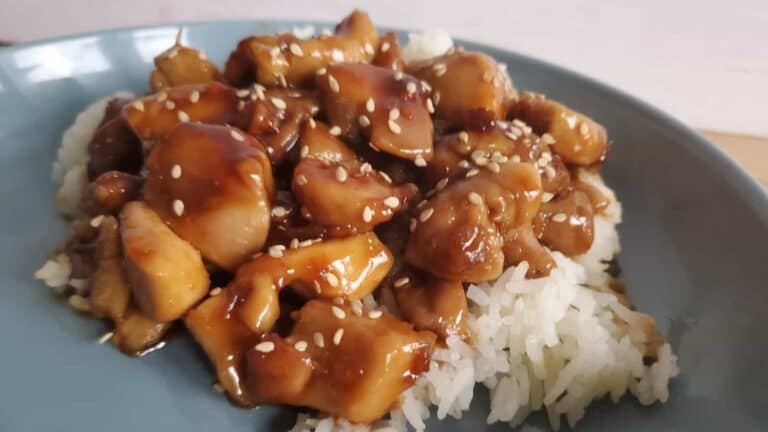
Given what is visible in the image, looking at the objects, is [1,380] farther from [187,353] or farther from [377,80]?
[377,80]

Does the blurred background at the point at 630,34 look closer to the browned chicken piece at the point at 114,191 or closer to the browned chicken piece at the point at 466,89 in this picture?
the browned chicken piece at the point at 466,89

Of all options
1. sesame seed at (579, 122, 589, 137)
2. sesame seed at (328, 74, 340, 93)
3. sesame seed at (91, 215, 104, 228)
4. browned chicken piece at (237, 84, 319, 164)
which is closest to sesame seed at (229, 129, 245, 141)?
browned chicken piece at (237, 84, 319, 164)

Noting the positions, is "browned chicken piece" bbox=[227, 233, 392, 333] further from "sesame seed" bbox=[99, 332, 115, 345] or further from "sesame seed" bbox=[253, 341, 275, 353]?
"sesame seed" bbox=[99, 332, 115, 345]

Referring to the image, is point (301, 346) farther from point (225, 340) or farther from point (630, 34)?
point (630, 34)

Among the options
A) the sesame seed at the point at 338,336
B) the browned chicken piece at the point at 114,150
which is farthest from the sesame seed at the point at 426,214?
the browned chicken piece at the point at 114,150

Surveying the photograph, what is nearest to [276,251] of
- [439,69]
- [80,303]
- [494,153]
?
[80,303]

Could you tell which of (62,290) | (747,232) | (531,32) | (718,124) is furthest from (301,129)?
(718,124)
